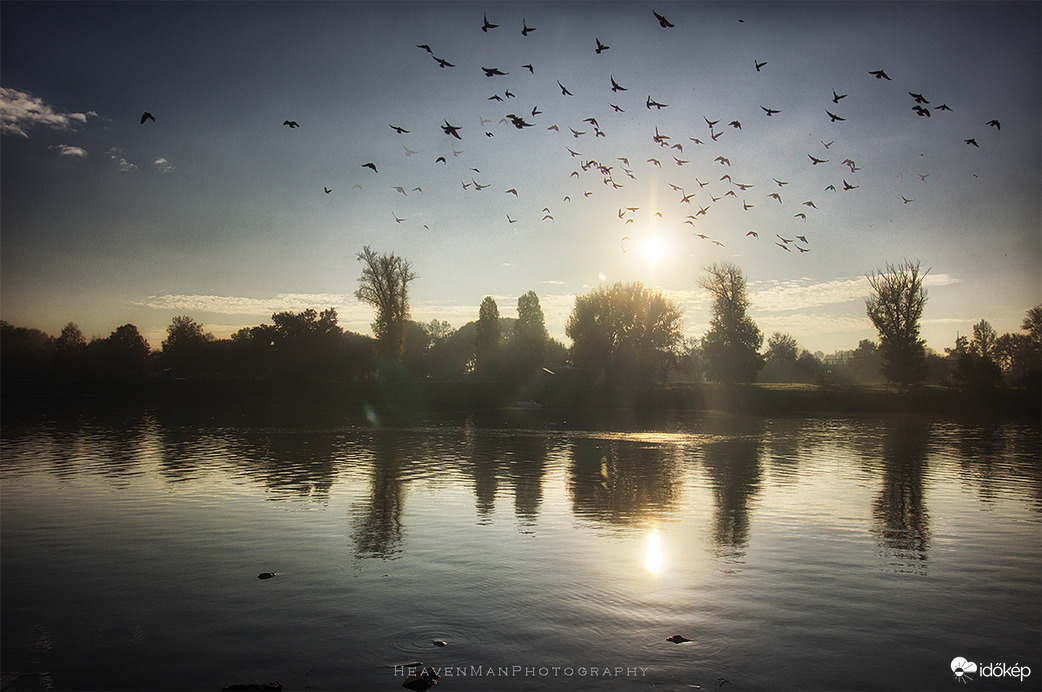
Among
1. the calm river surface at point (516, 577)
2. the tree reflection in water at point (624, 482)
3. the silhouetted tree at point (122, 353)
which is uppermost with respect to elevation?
the silhouetted tree at point (122, 353)

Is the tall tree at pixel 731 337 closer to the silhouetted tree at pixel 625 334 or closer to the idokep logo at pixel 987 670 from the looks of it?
the silhouetted tree at pixel 625 334

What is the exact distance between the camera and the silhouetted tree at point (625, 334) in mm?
108125

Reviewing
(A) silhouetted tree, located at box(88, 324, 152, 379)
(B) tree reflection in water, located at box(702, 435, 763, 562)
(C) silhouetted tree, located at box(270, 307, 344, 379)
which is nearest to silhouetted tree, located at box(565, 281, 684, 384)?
(C) silhouetted tree, located at box(270, 307, 344, 379)

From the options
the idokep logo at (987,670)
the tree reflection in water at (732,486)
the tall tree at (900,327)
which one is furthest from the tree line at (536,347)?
the idokep logo at (987,670)

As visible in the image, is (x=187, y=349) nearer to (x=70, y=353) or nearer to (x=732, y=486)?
(x=70, y=353)

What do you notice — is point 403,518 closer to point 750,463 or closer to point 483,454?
point 483,454

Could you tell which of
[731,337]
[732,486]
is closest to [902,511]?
[732,486]

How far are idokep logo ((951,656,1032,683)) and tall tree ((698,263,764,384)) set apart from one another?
3535 inches

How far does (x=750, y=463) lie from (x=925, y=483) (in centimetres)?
794

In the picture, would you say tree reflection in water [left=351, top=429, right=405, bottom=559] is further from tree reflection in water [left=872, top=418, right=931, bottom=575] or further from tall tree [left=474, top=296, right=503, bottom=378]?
tall tree [left=474, top=296, right=503, bottom=378]

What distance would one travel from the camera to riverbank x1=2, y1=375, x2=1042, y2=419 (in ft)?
259

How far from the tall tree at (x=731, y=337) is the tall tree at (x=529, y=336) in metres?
28.6

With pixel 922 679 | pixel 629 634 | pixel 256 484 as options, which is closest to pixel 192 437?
pixel 256 484

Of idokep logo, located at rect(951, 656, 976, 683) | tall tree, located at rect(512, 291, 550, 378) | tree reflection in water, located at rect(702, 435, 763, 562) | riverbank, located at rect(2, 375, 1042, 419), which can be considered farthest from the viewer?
tall tree, located at rect(512, 291, 550, 378)
